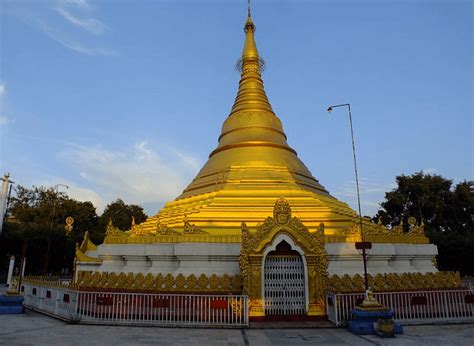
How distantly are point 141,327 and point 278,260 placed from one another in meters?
5.50

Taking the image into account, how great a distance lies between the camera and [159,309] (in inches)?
489

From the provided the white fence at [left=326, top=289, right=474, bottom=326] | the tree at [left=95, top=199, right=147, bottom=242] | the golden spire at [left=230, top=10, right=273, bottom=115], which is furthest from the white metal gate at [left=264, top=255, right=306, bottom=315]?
the tree at [left=95, top=199, right=147, bottom=242]

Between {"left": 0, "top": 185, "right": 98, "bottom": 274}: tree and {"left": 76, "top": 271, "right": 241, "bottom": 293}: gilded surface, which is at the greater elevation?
{"left": 0, "top": 185, "right": 98, "bottom": 274}: tree

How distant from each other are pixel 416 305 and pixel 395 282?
1728 millimetres

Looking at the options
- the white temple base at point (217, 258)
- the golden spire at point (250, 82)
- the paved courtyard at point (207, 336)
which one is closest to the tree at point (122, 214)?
the golden spire at point (250, 82)

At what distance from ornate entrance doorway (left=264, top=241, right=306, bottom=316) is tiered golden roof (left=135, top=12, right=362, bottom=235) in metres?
3.28

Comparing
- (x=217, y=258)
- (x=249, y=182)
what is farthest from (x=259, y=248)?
(x=249, y=182)

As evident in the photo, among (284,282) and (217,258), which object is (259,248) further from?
(217,258)

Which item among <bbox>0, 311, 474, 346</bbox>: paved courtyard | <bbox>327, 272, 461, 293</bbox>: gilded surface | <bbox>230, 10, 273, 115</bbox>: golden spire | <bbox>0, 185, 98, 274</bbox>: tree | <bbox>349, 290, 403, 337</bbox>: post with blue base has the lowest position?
<bbox>0, 311, 474, 346</bbox>: paved courtyard

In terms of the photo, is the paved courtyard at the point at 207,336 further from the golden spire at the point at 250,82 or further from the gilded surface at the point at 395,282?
the golden spire at the point at 250,82

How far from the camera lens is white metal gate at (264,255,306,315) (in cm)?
1327

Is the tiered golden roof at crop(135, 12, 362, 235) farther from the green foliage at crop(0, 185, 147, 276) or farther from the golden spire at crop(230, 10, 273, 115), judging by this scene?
the green foliage at crop(0, 185, 147, 276)

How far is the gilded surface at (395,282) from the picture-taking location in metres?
13.6

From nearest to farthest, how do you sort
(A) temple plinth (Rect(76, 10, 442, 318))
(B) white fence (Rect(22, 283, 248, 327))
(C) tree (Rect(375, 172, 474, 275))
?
(B) white fence (Rect(22, 283, 248, 327)) < (A) temple plinth (Rect(76, 10, 442, 318)) < (C) tree (Rect(375, 172, 474, 275))
